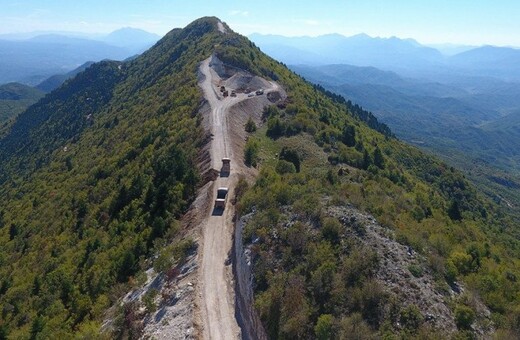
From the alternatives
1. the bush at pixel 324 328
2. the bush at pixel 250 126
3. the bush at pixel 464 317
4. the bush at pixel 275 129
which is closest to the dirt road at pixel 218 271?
the bush at pixel 324 328

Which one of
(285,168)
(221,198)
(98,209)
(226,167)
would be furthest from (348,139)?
(98,209)

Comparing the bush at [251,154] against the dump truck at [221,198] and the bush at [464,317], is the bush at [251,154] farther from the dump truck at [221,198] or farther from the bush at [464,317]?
the bush at [464,317]

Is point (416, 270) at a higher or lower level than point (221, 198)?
higher

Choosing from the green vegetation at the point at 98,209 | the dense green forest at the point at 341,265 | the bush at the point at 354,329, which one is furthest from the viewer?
the green vegetation at the point at 98,209

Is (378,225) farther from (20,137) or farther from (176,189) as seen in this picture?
(20,137)

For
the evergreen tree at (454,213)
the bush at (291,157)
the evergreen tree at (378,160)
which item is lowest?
the evergreen tree at (454,213)

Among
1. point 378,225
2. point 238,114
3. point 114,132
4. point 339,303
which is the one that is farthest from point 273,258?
point 114,132

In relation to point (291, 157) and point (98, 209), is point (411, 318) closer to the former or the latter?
point (291, 157)
